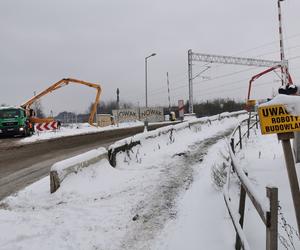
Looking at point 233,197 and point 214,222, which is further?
point 233,197

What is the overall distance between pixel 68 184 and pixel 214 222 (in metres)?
3.62

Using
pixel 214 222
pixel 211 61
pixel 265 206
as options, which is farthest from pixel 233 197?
pixel 211 61

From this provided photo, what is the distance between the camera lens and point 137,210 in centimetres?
626

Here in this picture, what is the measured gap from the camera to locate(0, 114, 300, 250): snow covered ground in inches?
191

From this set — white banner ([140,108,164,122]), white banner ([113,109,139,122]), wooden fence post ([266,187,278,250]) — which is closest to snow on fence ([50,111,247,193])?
wooden fence post ([266,187,278,250])

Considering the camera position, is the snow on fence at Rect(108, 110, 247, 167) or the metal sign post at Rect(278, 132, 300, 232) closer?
the metal sign post at Rect(278, 132, 300, 232)

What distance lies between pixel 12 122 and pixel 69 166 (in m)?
20.0

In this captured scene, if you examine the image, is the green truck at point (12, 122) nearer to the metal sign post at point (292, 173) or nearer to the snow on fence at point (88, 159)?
the snow on fence at point (88, 159)

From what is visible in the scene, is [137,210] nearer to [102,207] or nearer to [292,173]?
[102,207]

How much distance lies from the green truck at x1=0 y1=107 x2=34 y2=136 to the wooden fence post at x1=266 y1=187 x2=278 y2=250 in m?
25.6

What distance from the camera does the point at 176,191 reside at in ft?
24.0

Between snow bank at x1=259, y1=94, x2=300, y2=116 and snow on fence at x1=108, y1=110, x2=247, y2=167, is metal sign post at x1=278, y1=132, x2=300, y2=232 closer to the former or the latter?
snow bank at x1=259, y1=94, x2=300, y2=116

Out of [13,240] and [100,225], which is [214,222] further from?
[13,240]

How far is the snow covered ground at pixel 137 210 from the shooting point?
4.84m
